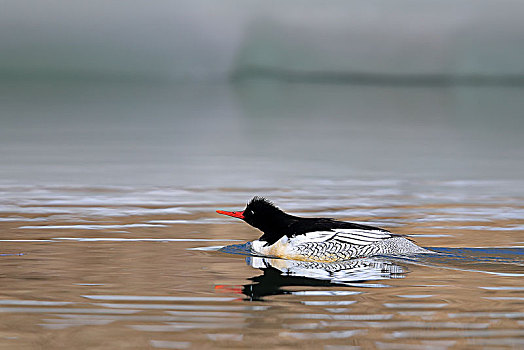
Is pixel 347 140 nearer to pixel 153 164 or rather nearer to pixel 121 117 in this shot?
pixel 153 164

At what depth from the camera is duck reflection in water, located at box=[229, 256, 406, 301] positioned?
809cm

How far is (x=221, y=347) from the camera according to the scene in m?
6.20

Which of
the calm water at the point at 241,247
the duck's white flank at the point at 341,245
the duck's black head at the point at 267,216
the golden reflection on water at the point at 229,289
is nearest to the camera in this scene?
the golden reflection on water at the point at 229,289

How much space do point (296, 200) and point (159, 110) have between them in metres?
27.5

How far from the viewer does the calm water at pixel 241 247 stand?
663cm

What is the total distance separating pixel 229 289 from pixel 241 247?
182 cm

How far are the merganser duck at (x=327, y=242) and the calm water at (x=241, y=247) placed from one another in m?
0.12

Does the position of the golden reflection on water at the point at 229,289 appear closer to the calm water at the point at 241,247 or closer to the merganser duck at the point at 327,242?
the calm water at the point at 241,247

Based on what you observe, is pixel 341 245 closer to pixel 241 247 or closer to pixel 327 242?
pixel 327 242

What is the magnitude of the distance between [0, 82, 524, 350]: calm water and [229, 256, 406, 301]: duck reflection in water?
23 millimetres

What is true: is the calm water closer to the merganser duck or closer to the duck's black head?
the merganser duck

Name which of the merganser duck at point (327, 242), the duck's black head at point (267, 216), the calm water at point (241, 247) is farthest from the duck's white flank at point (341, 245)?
the duck's black head at point (267, 216)

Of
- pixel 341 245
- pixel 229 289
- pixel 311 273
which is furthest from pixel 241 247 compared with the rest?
pixel 229 289

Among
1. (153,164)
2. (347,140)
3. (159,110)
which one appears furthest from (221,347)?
(159,110)
